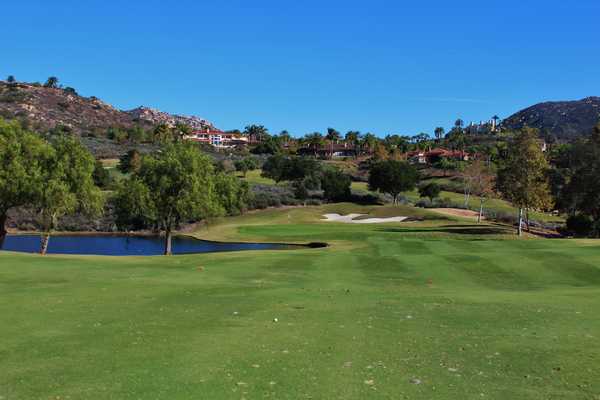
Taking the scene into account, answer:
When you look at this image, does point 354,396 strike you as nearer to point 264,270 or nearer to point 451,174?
point 264,270

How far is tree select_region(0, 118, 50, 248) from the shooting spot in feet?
128

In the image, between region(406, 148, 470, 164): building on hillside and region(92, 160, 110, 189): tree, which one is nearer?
region(92, 160, 110, 189): tree

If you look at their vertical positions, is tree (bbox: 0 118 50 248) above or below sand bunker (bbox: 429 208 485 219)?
above

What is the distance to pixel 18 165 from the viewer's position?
3897 centimetres

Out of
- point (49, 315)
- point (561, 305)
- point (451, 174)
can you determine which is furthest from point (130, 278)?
point (451, 174)

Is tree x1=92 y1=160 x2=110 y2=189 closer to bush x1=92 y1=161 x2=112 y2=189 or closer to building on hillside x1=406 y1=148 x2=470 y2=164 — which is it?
bush x1=92 y1=161 x2=112 y2=189

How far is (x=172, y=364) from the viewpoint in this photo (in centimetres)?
1016

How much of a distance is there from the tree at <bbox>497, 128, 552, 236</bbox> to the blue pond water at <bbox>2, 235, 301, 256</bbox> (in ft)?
71.0

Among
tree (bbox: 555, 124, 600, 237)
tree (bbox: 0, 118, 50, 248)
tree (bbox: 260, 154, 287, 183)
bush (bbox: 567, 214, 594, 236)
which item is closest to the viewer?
tree (bbox: 0, 118, 50, 248)

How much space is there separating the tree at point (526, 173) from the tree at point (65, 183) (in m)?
36.3

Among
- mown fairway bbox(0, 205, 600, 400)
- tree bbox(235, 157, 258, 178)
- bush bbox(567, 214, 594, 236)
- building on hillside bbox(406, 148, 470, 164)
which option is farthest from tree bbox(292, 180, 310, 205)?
building on hillside bbox(406, 148, 470, 164)

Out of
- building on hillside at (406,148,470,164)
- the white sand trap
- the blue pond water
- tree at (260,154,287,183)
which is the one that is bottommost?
the blue pond water

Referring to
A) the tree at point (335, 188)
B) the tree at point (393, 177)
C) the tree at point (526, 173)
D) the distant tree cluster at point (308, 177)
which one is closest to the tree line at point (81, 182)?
the tree at point (526, 173)

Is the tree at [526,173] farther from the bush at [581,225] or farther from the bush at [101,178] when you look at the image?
the bush at [101,178]
